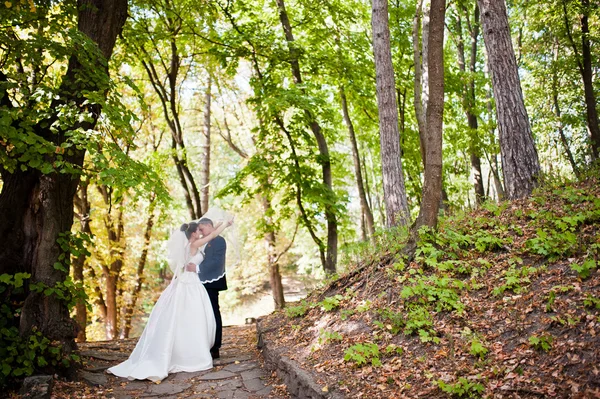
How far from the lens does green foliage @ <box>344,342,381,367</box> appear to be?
4570mm

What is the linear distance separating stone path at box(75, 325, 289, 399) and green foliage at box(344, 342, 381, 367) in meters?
1.07

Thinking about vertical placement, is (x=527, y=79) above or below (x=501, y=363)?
above

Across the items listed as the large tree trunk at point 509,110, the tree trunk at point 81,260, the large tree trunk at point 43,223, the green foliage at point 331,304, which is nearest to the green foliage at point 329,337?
the green foliage at point 331,304

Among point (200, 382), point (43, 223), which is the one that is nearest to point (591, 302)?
point (200, 382)

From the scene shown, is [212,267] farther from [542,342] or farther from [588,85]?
[588,85]

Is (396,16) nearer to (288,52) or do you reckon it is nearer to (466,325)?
(288,52)

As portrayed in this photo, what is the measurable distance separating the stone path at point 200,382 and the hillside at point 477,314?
1.58 ft

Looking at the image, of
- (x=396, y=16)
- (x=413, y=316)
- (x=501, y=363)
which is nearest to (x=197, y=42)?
(x=396, y=16)

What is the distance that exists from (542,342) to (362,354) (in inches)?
72.0

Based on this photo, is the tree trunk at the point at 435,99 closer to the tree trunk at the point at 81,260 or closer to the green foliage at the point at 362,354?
the green foliage at the point at 362,354

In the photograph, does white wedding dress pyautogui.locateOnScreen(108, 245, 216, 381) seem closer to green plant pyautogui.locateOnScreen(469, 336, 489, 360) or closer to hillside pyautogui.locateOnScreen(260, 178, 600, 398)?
hillside pyautogui.locateOnScreen(260, 178, 600, 398)

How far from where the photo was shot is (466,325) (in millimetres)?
4496

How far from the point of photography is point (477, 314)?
15.1 ft

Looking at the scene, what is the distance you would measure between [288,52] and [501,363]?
9920 millimetres
